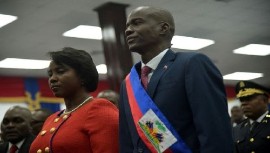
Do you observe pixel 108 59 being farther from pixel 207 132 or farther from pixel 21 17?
pixel 207 132

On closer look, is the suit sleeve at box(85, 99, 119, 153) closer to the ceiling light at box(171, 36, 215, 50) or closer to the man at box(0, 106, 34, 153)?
the man at box(0, 106, 34, 153)

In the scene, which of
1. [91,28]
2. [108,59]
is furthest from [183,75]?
[91,28]

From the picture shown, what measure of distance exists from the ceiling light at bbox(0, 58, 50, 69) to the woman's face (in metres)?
7.48

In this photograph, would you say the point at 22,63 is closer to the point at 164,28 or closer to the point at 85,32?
the point at 85,32

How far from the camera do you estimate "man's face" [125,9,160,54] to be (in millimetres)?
2266

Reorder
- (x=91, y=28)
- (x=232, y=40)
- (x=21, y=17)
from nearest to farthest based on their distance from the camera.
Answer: (x=21, y=17) → (x=91, y=28) → (x=232, y=40)

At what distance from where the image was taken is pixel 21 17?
24.2 ft

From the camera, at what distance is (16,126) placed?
375 cm

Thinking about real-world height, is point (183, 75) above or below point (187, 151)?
above

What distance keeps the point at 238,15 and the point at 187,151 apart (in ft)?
21.6

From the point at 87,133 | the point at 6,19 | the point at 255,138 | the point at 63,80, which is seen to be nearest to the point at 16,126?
the point at 63,80


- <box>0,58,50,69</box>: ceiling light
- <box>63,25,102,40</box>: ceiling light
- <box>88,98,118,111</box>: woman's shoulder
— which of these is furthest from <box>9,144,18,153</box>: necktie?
<box>0,58,50,69</box>: ceiling light

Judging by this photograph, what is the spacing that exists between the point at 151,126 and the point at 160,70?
0.85ft

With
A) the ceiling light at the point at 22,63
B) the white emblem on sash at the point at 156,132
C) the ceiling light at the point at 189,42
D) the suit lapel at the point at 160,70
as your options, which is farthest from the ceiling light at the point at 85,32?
the white emblem on sash at the point at 156,132
